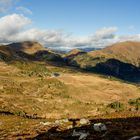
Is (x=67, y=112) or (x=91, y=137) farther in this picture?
(x=67, y=112)

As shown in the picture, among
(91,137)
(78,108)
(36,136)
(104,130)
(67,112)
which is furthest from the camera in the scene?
(78,108)

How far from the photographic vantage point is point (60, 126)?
121ft

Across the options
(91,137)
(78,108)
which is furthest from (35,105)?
(91,137)

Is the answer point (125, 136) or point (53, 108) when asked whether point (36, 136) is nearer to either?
point (125, 136)

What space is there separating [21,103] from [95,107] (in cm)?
4163

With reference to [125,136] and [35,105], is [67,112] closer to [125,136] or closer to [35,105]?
[35,105]

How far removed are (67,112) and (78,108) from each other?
47.5 feet

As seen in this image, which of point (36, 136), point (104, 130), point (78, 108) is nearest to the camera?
point (104, 130)

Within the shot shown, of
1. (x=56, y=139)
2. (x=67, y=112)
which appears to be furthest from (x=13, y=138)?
(x=67, y=112)

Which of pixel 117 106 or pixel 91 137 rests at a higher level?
pixel 91 137

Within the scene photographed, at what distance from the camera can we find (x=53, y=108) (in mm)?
166750

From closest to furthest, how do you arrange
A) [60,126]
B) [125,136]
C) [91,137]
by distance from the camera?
[125,136]
[91,137]
[60,126]

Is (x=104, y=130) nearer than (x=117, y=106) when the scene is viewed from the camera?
Yes

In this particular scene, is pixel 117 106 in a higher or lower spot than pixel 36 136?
lower
